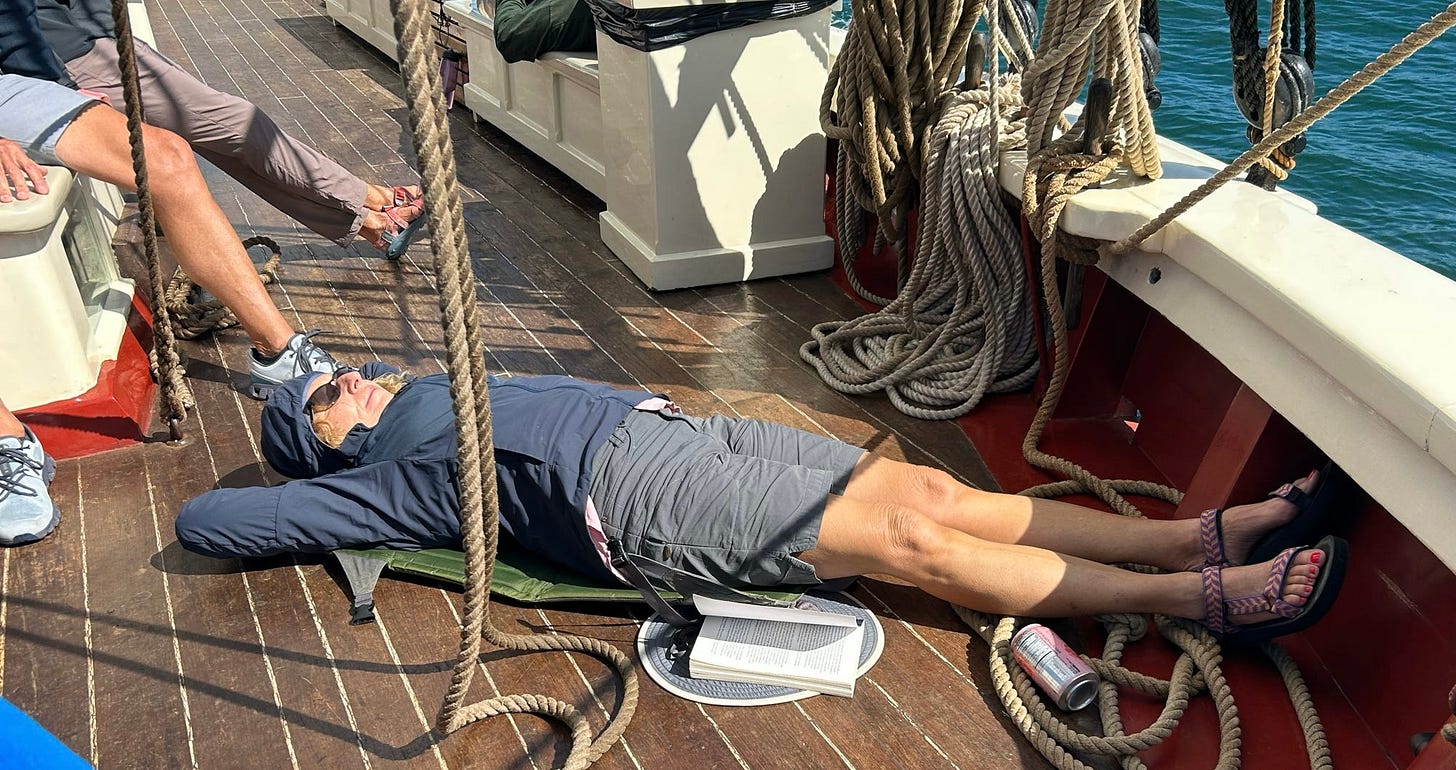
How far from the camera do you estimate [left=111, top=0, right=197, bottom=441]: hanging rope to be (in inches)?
84.2

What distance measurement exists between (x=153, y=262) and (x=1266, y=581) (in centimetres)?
233

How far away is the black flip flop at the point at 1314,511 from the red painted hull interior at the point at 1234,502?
5cm

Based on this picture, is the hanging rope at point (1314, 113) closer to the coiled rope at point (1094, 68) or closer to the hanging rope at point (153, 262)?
the coiled rope at point (1094, 68)

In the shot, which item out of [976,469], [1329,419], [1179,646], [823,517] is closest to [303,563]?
[823,517]

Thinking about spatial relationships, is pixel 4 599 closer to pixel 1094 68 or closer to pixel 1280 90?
pixel 1094 68

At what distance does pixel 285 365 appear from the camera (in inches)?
114

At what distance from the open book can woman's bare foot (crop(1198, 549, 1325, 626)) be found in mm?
611

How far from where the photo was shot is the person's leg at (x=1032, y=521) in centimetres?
207

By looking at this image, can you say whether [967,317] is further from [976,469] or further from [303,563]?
[303,563]

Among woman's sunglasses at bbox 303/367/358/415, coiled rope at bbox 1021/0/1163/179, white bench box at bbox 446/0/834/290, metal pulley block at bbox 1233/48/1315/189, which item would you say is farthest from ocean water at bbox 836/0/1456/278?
woman's sunglasses at bbox 303/367/358/415

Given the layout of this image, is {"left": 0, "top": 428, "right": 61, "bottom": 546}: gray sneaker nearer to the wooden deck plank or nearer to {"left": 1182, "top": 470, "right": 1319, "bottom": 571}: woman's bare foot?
the wooden deck plank

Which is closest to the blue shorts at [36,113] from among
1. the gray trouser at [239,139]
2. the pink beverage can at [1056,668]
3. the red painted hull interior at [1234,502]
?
the gray trouser at [239,139]

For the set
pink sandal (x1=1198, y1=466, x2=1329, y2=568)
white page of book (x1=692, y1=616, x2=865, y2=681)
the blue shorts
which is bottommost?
white page of book (x1=692, y1=616, x2=865, y2=681)

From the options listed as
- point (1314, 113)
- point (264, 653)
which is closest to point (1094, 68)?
point (1314, 113)
